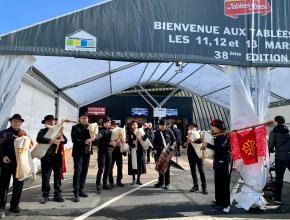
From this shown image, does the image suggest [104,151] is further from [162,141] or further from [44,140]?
[44,140]

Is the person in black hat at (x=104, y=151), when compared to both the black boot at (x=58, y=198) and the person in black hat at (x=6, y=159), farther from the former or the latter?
the person in black hat at (x=6, y=159)

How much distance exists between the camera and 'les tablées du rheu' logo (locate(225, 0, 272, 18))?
8039 mm

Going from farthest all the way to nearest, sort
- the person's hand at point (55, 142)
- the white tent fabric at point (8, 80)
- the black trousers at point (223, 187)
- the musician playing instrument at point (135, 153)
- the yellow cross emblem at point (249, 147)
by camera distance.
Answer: the musician playing instrument at point (135, 153) < the person's hand at point (55, 142) < the black trousers at point (223, 187) < the yellow cross emblem at point (249, 147) < the white tent fabric at point (8, 80)

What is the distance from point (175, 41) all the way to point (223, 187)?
3.04 meters

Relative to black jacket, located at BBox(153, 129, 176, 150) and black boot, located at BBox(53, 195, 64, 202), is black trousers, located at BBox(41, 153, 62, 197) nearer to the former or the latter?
black boot, located at BBox(53, 195, 64, 202)

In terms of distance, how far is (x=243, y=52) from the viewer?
7.98 metres

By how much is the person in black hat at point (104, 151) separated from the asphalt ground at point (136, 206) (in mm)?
383

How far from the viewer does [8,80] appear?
23.6ft

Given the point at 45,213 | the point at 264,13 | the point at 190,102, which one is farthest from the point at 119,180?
the point at 190,102

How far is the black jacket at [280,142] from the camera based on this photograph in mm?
8562

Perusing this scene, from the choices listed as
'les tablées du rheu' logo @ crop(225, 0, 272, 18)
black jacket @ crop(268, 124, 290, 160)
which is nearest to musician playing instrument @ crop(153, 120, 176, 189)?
black jacket @ crop(268, 124, 290, 160)

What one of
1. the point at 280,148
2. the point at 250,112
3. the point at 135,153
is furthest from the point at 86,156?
the point at 280,148

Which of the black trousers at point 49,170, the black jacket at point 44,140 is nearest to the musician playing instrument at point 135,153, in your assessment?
the black trousers at point 49,170

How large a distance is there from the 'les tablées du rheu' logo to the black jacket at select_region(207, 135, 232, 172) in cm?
259
